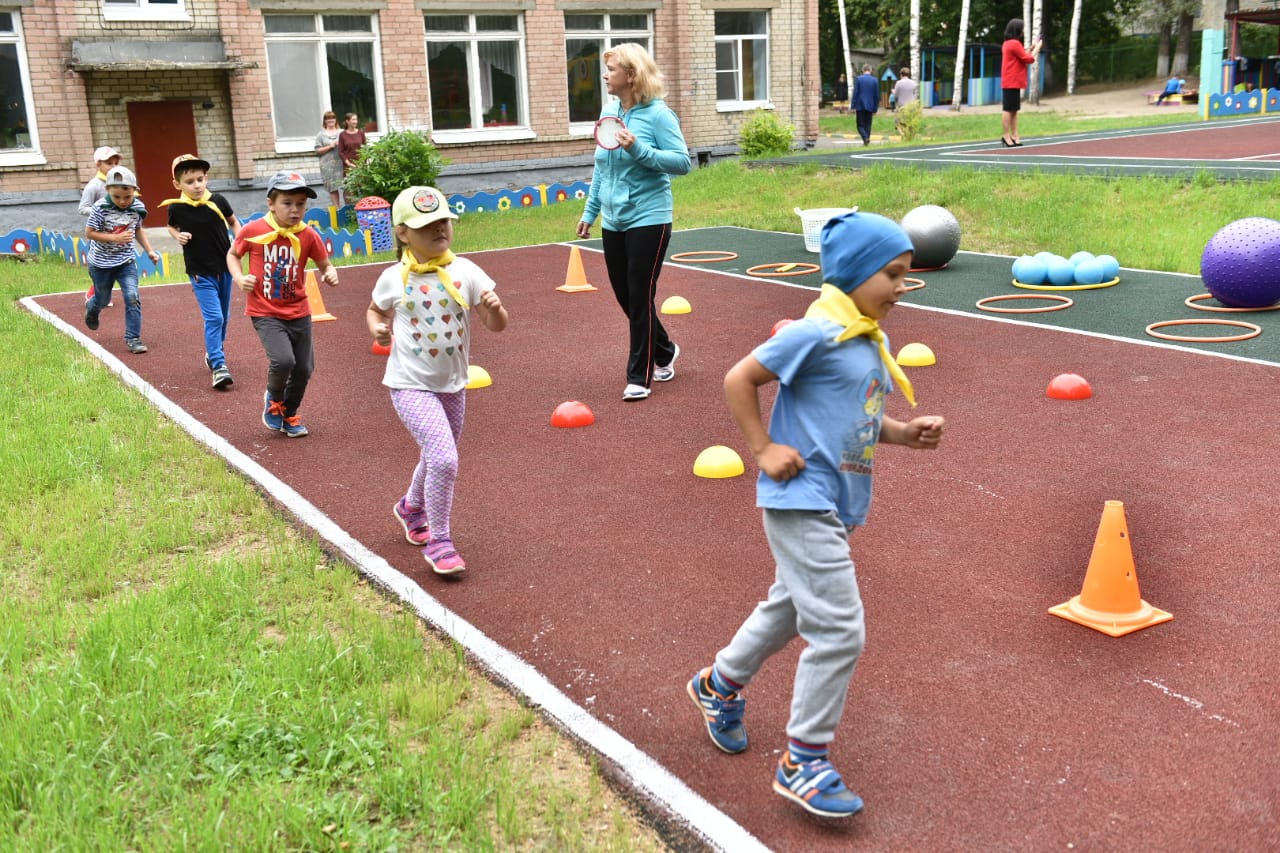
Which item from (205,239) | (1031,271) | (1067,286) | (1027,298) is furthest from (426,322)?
(1031,271)

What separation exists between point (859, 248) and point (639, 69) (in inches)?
195

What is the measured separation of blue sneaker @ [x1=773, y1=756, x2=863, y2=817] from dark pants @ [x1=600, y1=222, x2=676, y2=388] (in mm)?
5280

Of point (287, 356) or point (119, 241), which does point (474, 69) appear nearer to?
point (119, 241)

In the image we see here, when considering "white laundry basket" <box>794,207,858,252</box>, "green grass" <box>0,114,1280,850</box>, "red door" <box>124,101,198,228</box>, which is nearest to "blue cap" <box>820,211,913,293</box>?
"green grass" <box>0,114,1280,850</box>

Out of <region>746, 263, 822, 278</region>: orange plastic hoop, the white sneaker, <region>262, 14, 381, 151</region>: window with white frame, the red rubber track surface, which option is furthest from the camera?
<region>262, 14, 381, 151</region>: window with white frame

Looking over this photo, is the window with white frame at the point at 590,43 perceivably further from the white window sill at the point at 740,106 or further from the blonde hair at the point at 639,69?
the blonde hair at the point at 639,69

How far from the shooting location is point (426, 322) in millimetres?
5504

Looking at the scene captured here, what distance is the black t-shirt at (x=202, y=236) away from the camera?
31.7 ft

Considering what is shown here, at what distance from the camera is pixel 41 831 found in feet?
10.9

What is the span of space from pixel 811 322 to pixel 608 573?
7.45 ft

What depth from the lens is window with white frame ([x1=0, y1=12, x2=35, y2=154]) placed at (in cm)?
2361

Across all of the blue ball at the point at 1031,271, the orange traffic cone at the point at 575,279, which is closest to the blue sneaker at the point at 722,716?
the blue ball at the point at 1031,271

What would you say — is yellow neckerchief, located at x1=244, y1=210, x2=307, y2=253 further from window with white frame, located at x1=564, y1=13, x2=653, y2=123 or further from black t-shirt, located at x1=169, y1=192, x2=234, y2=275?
window with white frame, located at x1=564, y1=13, x2=653, y2=123

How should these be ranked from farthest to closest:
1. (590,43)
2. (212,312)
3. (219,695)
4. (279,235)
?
(590,43), (212,312), (279,235), (219,695)
